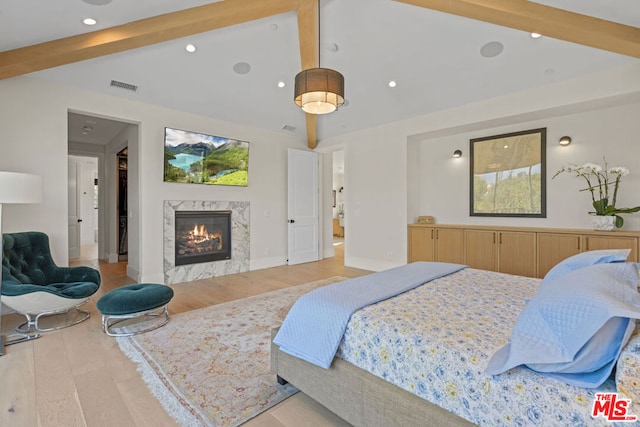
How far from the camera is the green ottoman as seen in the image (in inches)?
113

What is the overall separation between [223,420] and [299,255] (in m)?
4.79

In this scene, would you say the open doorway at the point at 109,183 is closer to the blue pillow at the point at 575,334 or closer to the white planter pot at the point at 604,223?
the blue pillow at the point at 575,334

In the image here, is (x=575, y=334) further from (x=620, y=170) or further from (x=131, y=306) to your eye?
(x=620, y=170)

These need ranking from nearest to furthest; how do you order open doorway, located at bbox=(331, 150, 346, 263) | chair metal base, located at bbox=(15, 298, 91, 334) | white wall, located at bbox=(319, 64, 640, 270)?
1. chair metal base, located at bbox=(15, 298, 91, 334)
2. white wall, located at bbox=(319, 64, 640, 270)
3. open doorway, located at bbox=(331, 150, 346, 263)

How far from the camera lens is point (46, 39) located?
3115 mm

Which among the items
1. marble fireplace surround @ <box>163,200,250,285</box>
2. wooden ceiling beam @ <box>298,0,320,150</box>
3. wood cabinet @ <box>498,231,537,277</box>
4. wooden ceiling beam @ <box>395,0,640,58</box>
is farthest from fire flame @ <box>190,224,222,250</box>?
wood cabinet @ <box>498,231,537,277</box>

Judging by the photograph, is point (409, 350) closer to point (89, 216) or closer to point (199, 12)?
point (199, 12)

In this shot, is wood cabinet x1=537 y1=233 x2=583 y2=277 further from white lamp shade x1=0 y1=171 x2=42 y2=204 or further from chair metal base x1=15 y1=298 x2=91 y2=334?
white lamp shade x1=0 y1=171 x2=42 y2=204

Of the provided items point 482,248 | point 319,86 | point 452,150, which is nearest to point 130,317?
point 319,86

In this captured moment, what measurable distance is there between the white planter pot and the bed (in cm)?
270

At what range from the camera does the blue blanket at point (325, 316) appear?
65.8 inches

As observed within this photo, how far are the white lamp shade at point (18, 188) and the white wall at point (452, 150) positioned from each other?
483 cm

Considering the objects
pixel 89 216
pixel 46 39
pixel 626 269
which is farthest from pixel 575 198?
pixel 89 216

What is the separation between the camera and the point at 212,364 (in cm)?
237
